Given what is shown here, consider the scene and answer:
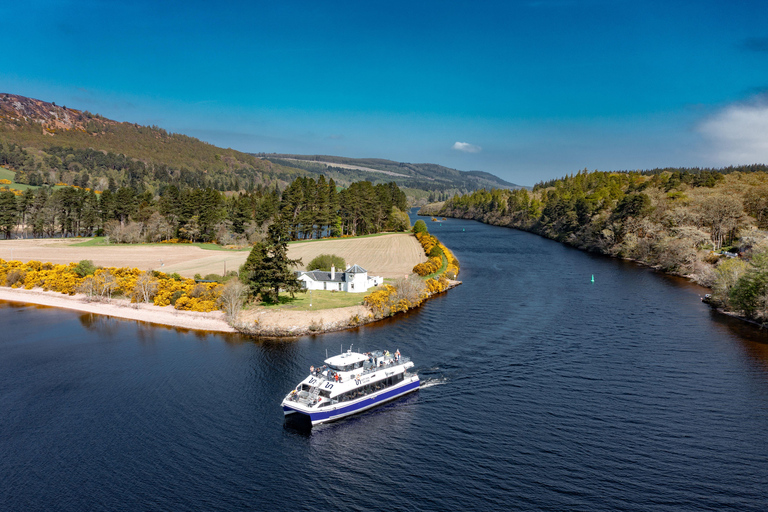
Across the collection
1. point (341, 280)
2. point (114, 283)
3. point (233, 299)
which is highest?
point (341, 280)

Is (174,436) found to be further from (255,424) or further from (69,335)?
(69,335)

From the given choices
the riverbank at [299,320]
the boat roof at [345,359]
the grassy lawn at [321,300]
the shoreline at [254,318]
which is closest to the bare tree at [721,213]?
the grassy lawn at [321,300]

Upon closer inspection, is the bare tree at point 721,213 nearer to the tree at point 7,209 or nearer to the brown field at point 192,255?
the brown field at point 192,255

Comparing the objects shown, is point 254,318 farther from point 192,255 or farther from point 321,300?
point 192,255

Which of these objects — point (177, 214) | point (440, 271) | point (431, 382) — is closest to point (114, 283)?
point (440, 271)


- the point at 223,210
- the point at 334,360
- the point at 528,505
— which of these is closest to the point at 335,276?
the point at 334,360
